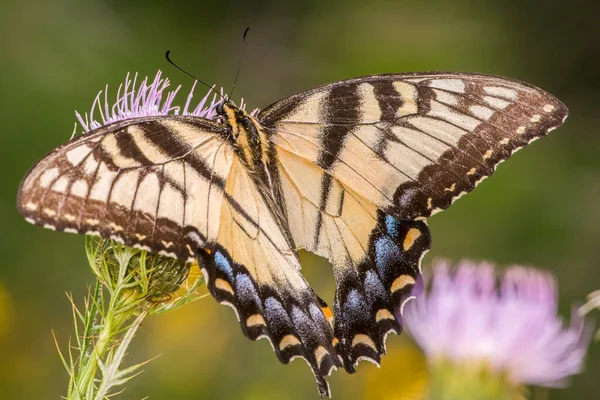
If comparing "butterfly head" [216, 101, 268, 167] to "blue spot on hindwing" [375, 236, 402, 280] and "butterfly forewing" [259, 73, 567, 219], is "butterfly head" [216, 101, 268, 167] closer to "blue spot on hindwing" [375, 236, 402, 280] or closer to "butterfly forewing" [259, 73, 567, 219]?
"butterfly forewing" [259, 73, 567, 219]

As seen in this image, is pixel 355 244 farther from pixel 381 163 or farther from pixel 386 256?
pixel 381 163

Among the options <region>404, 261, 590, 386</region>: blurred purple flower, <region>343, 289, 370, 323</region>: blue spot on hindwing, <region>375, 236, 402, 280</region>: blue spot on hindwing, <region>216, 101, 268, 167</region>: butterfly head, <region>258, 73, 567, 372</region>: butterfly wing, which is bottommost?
<region>404, 261, 590, 386</region>: blurred purple flower

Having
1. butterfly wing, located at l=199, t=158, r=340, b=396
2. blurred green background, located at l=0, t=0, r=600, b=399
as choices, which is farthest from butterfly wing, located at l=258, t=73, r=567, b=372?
blurred green background, located at l=0, t=0, r=600, b=399

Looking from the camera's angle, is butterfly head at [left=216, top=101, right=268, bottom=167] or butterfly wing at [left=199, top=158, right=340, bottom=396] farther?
butterfly head at [left=216, top=101, right=268, bottom=167]

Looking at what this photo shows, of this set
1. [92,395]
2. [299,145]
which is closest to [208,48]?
[299,145]

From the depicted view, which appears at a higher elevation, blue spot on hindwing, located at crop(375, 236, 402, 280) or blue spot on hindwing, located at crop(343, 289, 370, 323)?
blue spot on hindwing, located at crop(375, 236, 402, 280)

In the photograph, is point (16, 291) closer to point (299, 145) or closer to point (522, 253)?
point (299, 145)

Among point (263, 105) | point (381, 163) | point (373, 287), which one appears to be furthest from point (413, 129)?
point (263, 105)

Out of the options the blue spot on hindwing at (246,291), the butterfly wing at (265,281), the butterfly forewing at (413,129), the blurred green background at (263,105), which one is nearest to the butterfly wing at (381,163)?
the butterfly forewing at (413,129)
